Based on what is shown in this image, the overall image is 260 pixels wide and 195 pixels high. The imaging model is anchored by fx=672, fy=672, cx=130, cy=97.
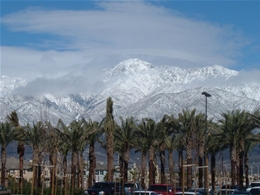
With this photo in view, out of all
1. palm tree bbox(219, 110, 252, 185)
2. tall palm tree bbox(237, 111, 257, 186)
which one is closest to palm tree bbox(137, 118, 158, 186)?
palm tree bbox(219, 110, 252, 185)

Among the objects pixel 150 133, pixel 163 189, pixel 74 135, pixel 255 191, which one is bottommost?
pixel 255 191

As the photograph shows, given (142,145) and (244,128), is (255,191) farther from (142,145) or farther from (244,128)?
(142,145)

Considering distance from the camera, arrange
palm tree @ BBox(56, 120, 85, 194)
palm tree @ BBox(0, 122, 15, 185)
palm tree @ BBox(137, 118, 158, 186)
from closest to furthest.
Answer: palm tree @ BBox(56, 120, 85, 194), palm tree @ BBox(0, 122, 15, 185), palm tree @ BBox(137, 118, 158, 186)

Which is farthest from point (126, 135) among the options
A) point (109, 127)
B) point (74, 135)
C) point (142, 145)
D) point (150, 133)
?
point (74, 135)

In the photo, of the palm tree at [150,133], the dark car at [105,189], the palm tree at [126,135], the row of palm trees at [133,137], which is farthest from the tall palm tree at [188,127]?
the dark car at [105,189]

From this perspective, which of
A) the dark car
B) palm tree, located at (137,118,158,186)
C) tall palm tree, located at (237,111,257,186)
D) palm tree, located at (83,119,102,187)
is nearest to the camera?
the dark car

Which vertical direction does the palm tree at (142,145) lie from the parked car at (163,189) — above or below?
above

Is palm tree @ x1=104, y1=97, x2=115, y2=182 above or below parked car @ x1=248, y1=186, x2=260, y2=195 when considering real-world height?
above

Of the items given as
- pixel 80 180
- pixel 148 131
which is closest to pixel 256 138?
pixel 148 131

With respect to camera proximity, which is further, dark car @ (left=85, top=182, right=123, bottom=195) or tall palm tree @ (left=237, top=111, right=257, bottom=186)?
tall palm tree @ (left=237, top=111, right=257, bottom=186)

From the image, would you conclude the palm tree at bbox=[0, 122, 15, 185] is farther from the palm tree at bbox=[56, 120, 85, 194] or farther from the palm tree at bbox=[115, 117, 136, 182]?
the palm tree at bbox=[115, 117, 136, 182]

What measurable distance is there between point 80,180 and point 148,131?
38.0ft

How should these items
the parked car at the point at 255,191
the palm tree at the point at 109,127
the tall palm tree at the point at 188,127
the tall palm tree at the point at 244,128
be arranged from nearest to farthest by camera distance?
the parked car at the point at 255,191 → the tall palm tree at the point at 244,128 → the palm tree at the point at 109,127 → the tall palm tree at the point at 188,127

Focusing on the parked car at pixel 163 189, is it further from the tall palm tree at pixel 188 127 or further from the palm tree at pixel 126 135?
the palm tree at pixel 126 135
